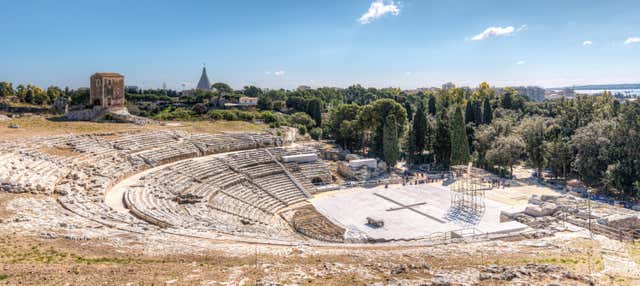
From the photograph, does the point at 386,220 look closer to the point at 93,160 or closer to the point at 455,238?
the point at 455,238

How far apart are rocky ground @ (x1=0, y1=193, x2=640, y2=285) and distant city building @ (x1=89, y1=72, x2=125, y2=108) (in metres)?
30.5

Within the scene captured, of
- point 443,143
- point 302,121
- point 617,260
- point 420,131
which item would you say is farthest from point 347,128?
point 617,260

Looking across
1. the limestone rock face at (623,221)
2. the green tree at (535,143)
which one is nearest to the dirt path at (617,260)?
the limestone rock face at (623,221)

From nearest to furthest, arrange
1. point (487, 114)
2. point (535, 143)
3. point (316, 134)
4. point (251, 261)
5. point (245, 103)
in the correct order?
point (251, 261)
point (535, 143)
point (487, 114)
point (316, 134)
point (245, 103)

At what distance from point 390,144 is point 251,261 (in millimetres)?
31066

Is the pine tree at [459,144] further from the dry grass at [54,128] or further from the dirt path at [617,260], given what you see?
the dry grass at [54,128]

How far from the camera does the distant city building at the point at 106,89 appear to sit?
4338cm

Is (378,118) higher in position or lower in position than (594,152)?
higher

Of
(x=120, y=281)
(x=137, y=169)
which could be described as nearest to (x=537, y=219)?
(x=120, y=281)

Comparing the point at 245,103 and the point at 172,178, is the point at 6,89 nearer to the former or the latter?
the point at 245,103

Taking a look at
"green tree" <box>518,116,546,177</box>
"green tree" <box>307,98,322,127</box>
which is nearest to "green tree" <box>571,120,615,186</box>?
"green tree" <box>518,116,546,177</box>

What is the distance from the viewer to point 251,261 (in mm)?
12328

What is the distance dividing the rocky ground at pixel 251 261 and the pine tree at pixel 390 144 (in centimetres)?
2531

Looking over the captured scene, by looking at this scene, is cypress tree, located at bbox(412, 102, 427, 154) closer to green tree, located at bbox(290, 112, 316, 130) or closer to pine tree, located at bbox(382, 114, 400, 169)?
pine tree, located at bbox(382, 114, 400, 169)
